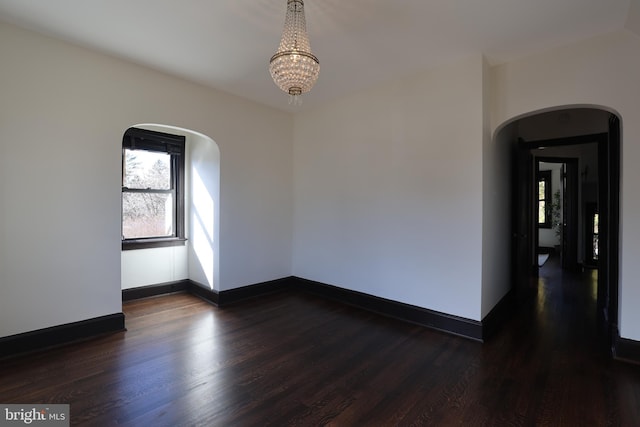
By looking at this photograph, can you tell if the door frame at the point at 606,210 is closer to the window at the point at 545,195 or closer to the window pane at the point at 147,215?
the window at the point at 545,195

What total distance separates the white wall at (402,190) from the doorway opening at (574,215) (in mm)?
1434

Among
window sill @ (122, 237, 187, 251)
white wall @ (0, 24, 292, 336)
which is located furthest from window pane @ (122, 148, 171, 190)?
white wall @ (0, 24, 292, 336)

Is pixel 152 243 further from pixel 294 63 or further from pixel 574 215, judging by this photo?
pixel 574 215

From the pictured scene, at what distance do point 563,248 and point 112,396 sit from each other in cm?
784

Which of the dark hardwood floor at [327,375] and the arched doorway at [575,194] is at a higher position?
the arched doorway at [575,194]

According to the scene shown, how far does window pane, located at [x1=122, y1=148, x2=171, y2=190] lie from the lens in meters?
4.25

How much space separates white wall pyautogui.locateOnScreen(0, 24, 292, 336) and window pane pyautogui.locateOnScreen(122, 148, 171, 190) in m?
Result: 1.09

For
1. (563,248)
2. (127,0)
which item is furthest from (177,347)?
(563,248)

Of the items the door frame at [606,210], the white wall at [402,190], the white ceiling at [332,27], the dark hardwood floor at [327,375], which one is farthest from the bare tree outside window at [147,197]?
the door frame at [606,210]

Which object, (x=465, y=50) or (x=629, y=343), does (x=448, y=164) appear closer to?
(x=465, y=50)

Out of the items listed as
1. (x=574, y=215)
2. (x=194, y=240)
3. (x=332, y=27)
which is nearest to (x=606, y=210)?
(x=574, y=215)

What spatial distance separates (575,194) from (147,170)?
803cm

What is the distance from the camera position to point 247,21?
2.55 meters

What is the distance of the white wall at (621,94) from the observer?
2627 mm
